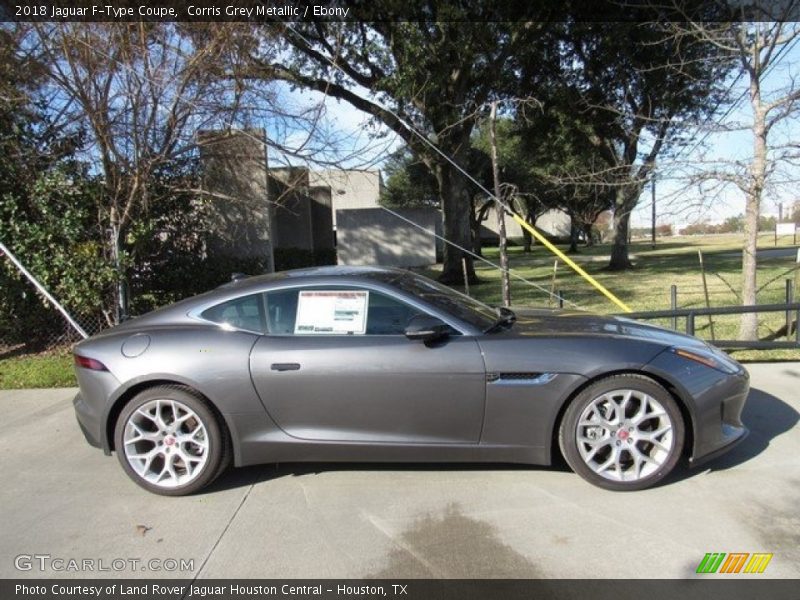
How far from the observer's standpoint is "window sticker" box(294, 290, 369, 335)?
3.73m

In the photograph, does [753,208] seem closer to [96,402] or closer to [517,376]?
[517,376]

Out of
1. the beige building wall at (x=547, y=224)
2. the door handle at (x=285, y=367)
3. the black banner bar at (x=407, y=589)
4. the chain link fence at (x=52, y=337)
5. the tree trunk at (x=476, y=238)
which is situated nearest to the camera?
the black banner bar at (x=407, y=589)

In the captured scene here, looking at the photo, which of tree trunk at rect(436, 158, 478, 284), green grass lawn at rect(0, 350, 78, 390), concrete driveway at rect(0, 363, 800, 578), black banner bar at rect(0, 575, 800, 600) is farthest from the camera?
tree trunk at rect(436, 158, 478, 284)

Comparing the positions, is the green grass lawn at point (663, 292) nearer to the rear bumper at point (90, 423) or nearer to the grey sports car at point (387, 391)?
the grey sports car at point (387, 391)

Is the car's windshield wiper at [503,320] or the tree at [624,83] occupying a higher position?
the tree at [624,83]

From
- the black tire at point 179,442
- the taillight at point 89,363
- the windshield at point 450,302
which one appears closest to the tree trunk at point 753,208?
the windshield at point 450,302

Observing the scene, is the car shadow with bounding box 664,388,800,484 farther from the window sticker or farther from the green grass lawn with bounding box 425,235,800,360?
the window sticker

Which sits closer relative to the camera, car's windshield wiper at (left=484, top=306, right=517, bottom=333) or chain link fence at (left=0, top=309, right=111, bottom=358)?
car's windshield wiper at (left=484, top=306, right=517, bottom=333)

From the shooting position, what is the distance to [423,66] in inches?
493

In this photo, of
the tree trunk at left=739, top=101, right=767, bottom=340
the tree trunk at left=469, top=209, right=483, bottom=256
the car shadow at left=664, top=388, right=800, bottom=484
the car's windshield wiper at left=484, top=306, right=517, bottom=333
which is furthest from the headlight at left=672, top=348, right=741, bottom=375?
the tree trunk at left=469, top=209, right=483, bottom=256

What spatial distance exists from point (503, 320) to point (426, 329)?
776 millimetres

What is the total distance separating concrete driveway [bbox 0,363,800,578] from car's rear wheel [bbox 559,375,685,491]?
0.41 feet

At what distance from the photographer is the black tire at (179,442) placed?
365cm

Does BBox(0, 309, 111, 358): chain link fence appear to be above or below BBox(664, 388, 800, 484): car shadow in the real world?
above
